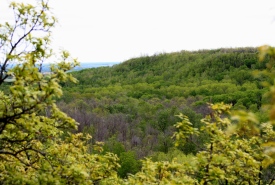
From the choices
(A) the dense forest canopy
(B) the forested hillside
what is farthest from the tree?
(B) the forested hillside

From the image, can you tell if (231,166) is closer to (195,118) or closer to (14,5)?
(14,5)

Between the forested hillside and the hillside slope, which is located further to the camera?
the hillside slope

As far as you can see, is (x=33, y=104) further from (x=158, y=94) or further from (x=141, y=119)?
(x=158, y=94)

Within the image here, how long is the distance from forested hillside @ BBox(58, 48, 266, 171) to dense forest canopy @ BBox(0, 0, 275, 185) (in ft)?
0.71

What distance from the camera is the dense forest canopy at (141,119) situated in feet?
12.4

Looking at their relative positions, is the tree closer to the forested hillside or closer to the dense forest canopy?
the dense forest canopy

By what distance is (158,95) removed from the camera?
57.2 metres

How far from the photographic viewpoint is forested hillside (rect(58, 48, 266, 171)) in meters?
34.9

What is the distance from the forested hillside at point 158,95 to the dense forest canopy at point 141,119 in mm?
218

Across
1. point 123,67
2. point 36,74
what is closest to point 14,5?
point 36,74

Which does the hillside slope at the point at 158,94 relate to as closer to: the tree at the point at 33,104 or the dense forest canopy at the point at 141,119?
the dense forest canopy at the point at 141,119

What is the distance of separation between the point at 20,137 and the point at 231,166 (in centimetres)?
400

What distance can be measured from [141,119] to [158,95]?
16.4 meters

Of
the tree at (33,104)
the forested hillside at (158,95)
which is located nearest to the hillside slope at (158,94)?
the forested hillside at (158,95)
